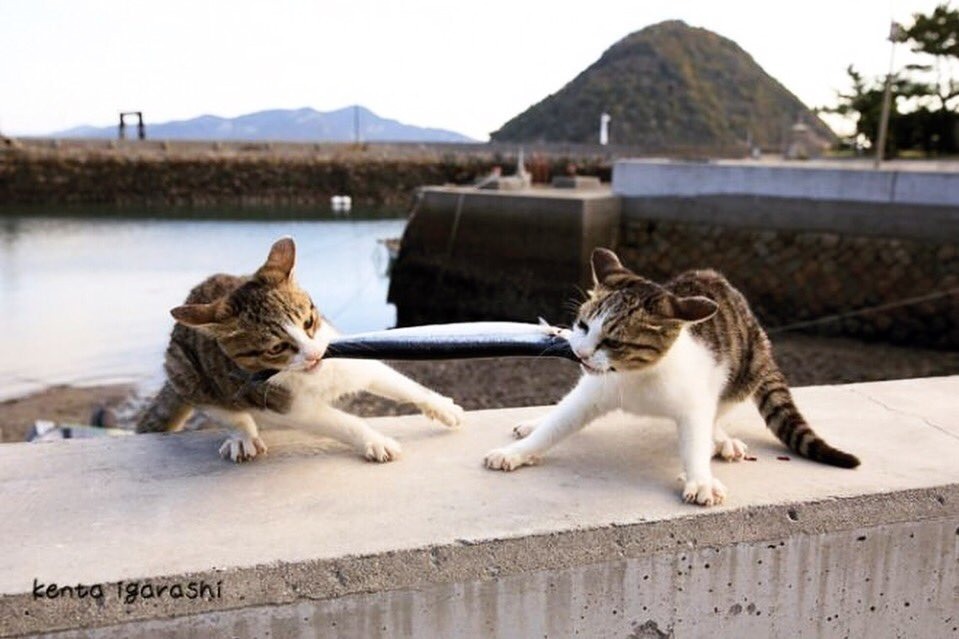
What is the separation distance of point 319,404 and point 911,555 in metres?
1.47

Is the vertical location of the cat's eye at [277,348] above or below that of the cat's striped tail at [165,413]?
above

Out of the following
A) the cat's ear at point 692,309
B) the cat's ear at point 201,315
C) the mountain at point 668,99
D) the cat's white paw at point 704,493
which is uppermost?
the mountain at point 668,99

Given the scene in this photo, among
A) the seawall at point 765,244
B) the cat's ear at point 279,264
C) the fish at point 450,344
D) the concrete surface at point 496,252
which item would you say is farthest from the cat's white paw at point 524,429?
the concrete surface at point 496,252

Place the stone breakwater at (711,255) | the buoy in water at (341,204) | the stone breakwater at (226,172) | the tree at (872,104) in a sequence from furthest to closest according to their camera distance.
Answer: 1. the buoy in water at (341,204)
2. the stone breakwater at (226,172)
3. the tree at (872,104)
4. the stone breakwater at (711,255)

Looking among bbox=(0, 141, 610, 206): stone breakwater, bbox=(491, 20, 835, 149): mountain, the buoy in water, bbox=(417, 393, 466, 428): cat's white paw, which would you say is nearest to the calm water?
the buoy in water

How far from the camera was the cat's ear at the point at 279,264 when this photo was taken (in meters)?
2.05

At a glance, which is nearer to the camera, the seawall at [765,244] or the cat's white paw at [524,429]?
the cat's white paw at [524,429]

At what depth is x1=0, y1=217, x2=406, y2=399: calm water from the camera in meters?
11.1

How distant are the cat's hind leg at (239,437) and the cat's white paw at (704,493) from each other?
108cm

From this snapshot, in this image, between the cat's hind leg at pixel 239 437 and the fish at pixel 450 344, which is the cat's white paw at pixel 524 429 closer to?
the fish at pixel 450 344

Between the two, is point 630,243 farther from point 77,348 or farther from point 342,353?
point 342,353

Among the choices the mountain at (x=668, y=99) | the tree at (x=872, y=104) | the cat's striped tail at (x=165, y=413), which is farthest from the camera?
the mountain at (x=668, y=99)

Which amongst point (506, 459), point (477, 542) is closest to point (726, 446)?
point (506, 459)

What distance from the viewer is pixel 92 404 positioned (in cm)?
895
